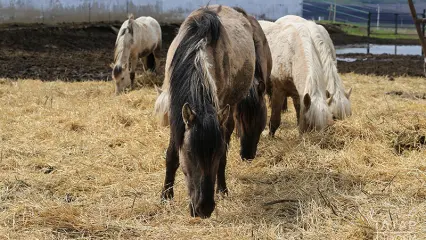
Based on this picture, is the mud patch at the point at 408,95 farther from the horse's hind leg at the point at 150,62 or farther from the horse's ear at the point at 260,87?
Answer: the horse's hind leg at the point at 150,62

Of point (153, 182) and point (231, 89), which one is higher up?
point (231, 89)

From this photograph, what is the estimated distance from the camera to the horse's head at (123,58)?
10.5 m

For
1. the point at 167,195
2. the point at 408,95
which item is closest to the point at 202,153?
the point at 167,195

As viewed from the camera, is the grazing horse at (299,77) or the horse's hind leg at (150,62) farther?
the horse's hind leg at (150,62)

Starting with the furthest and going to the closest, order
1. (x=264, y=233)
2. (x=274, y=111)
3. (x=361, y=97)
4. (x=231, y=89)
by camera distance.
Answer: (x=361, y=97) < (x=274, y=111) < (x=231, y=89) < (x=264, y=233)

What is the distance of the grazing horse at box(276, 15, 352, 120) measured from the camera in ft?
21.4

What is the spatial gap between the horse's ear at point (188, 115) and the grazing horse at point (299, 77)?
2.53 metres

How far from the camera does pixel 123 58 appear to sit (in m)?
11.1

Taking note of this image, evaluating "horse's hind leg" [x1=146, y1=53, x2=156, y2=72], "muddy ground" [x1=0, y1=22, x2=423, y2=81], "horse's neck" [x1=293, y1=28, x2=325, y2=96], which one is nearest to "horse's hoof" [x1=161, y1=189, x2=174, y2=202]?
"horse's neck" [x1=293, y1=28, x2=325, y2=96]

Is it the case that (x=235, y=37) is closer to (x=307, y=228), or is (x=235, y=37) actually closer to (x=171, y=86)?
(x=171, y=86)

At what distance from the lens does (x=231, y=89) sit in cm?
464

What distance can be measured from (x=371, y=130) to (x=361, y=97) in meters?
3.62

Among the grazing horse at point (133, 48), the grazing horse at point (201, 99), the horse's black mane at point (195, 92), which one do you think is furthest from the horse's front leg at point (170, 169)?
the grazing horse at point (133, 48)

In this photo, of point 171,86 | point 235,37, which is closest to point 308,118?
point 235,37
